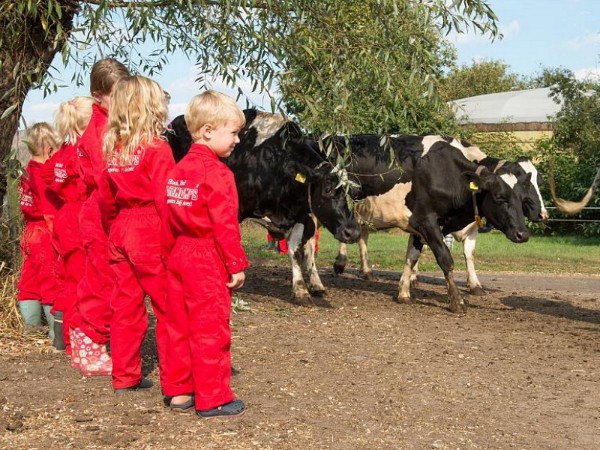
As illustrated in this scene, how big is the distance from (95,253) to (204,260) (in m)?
1.24

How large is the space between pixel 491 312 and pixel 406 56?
12.0ft

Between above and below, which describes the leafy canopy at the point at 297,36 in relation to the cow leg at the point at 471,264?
above

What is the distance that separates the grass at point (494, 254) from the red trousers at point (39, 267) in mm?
8466

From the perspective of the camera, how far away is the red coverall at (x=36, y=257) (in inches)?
281

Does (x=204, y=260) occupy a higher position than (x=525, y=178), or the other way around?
(x=525, y=178)

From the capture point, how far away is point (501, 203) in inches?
407

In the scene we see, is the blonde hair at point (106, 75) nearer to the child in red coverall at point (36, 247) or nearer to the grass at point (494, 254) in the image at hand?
the child in red coverall at point (36, 247)

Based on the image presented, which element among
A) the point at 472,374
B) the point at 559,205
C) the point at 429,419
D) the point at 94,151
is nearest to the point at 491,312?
the point at 559,205

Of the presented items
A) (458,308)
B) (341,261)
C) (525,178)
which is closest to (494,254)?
(341,261)

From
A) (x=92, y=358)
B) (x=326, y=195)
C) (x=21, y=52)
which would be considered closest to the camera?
(x=92, y=358)

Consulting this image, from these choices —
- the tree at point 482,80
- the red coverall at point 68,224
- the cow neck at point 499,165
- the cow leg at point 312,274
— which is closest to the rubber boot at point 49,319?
the red coverall at point 68,224

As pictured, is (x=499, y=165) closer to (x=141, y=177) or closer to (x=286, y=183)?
(x=286, y=183)

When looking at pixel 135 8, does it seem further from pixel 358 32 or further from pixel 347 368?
pixel 347 368

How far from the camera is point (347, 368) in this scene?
258 inches
